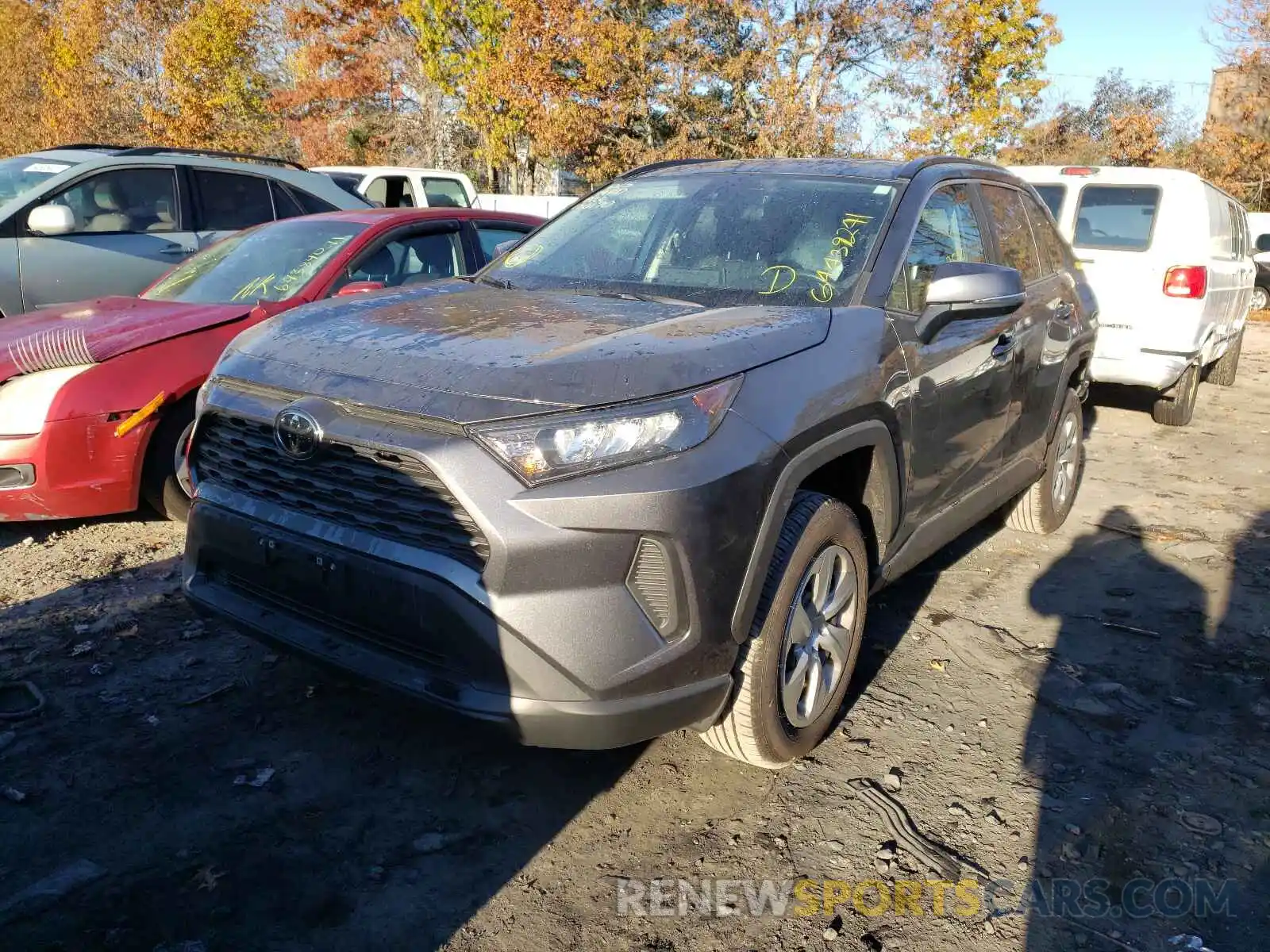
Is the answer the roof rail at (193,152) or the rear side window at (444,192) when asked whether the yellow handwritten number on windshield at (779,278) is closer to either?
the roof rail at (193,152)

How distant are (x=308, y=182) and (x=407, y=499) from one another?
20.6 feet

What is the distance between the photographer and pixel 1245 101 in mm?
25906

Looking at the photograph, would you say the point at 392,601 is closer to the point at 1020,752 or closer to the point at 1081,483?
the point at 1020,752

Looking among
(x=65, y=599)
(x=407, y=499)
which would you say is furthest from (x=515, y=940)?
(x=65, y=599)

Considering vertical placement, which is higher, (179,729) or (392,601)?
(392,601)

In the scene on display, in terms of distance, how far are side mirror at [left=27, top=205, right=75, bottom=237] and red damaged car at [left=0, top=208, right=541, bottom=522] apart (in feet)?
5.30

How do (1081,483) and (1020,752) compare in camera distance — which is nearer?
(1020,752)

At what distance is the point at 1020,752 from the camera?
3.12m

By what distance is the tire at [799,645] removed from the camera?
2.61 meters

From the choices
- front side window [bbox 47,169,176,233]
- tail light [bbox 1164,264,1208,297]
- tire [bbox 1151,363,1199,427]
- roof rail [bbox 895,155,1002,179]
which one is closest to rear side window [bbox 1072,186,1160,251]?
tail light [bbox 1164,264,1208,297]

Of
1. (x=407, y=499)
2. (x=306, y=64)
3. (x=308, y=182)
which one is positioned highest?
(x=306, y=64)

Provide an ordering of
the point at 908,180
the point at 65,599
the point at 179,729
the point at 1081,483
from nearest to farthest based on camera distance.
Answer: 1. the point at 179,729
2. the point at 908,180
3. the point at 65,599
4. the point at 1081,483

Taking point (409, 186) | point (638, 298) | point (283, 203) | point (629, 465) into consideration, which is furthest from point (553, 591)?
point (409, 186)

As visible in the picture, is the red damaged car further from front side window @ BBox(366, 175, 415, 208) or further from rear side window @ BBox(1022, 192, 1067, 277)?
front side window @ BBox(366, 175, 415, 208)
